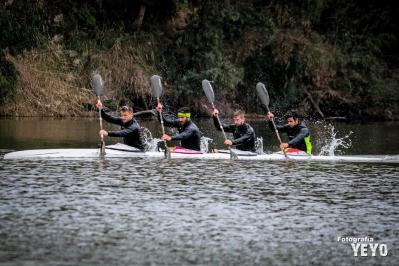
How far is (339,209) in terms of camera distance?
15680 millimetres

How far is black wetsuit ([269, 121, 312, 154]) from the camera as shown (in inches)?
938

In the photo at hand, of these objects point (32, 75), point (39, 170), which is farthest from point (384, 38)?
point (39, 170)

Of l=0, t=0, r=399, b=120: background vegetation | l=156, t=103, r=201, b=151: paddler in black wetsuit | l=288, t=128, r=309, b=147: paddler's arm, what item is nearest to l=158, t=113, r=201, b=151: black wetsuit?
l=156, t=103, r=201, b=151: paddler in black wetsuit

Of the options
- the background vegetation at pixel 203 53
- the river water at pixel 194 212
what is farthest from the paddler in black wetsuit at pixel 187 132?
the background vegetation at pixel 203 53

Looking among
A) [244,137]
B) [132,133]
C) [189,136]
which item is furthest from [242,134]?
[132,133]

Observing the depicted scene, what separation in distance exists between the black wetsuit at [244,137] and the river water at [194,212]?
0.74 meters

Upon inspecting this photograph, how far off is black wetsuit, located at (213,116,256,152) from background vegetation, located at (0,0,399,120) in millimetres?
14929

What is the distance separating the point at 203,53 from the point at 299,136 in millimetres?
20001

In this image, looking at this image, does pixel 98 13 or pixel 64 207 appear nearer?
pixel 64 207

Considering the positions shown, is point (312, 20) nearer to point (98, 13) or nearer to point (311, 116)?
point (311, 116)

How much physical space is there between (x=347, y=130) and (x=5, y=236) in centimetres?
2634

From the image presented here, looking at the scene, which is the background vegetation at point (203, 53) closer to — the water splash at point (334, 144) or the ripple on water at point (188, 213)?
the water splash at point (334, 144)

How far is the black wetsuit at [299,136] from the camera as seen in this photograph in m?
23.8

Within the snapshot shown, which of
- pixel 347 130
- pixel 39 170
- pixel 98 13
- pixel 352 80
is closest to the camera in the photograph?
pixel 39 170
